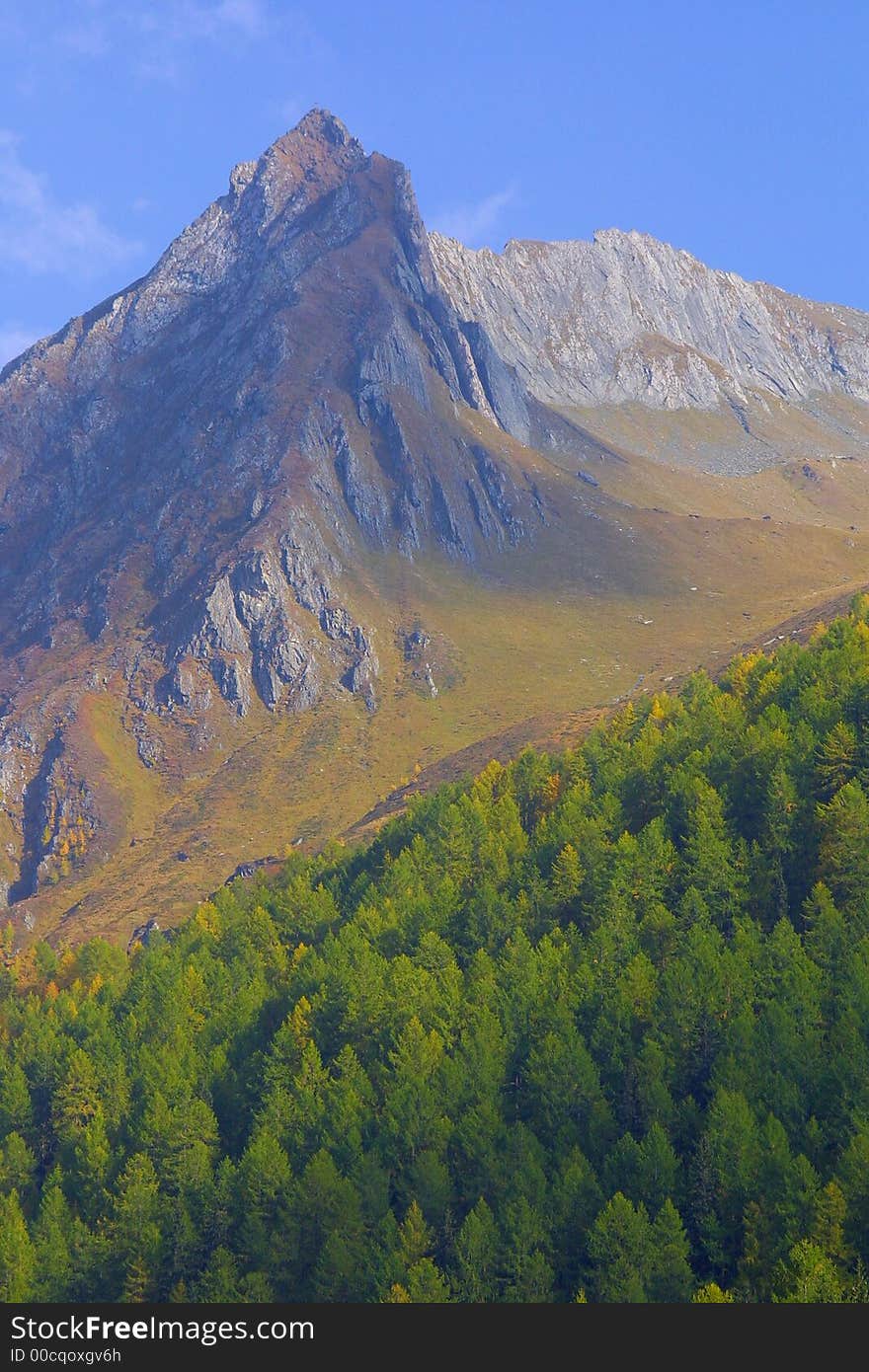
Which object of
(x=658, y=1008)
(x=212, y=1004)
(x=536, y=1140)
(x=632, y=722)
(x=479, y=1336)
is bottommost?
(x=479, y=1336)

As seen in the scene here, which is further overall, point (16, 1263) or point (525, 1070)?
point (525, 1070)

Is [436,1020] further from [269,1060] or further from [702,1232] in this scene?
[702,1232]

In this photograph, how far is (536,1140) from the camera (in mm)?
80438

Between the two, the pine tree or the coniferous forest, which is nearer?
the coniferous forest

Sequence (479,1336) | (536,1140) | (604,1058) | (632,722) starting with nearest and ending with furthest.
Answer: (479,1336) < (536,1140) < (604,1058) < (632,722)

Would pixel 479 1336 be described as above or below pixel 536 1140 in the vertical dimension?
below

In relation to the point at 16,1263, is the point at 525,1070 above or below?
above

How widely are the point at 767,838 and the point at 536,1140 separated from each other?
35729 millimetres

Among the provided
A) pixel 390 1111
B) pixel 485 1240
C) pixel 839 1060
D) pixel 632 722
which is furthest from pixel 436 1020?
pixel 632 722

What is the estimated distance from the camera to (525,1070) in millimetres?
88938

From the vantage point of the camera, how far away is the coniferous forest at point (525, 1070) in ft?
236

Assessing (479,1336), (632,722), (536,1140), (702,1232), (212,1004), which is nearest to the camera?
(479,1336)

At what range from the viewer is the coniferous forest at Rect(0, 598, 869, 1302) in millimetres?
71812

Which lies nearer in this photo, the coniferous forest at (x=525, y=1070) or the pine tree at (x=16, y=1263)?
the coniferous forest at (x=525, y=1070)
